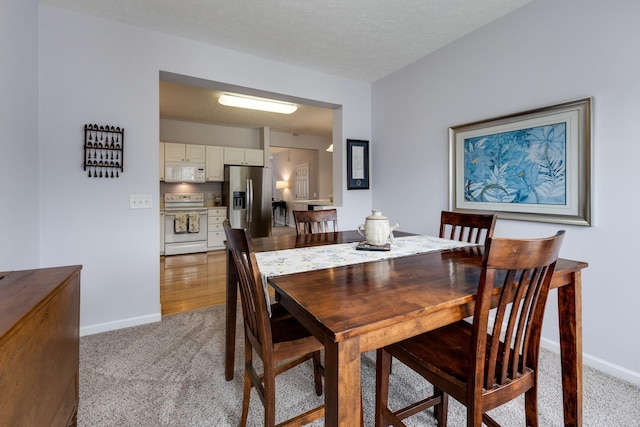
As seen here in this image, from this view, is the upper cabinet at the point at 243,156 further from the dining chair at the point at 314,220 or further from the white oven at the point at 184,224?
the dining chair at the point at 314,220

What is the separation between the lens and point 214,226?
18.6 ft

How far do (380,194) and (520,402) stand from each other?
2.50 m

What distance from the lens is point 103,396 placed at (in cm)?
162

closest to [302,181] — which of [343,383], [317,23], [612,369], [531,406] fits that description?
[317,23]

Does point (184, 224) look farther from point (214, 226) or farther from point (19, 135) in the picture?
point (19, 135)

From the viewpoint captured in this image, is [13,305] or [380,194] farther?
[380,194]

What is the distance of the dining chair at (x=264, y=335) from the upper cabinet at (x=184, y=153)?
4778 mm

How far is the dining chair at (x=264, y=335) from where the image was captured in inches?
43.3

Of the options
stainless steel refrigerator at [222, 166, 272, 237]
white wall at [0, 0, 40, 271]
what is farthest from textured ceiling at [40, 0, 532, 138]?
stainless steel refrigerator at [222, 166, 272, 237]

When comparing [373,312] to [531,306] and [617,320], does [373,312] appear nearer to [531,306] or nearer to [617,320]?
[531,306]

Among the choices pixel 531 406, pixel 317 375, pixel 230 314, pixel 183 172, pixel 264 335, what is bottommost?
pixel 317 375

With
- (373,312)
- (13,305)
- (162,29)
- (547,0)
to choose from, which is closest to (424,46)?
(547,0)

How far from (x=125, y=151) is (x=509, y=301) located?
2.82 m

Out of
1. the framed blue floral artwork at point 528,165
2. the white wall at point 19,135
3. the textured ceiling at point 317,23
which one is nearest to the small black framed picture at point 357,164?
the textured ceiling at point 317,23
